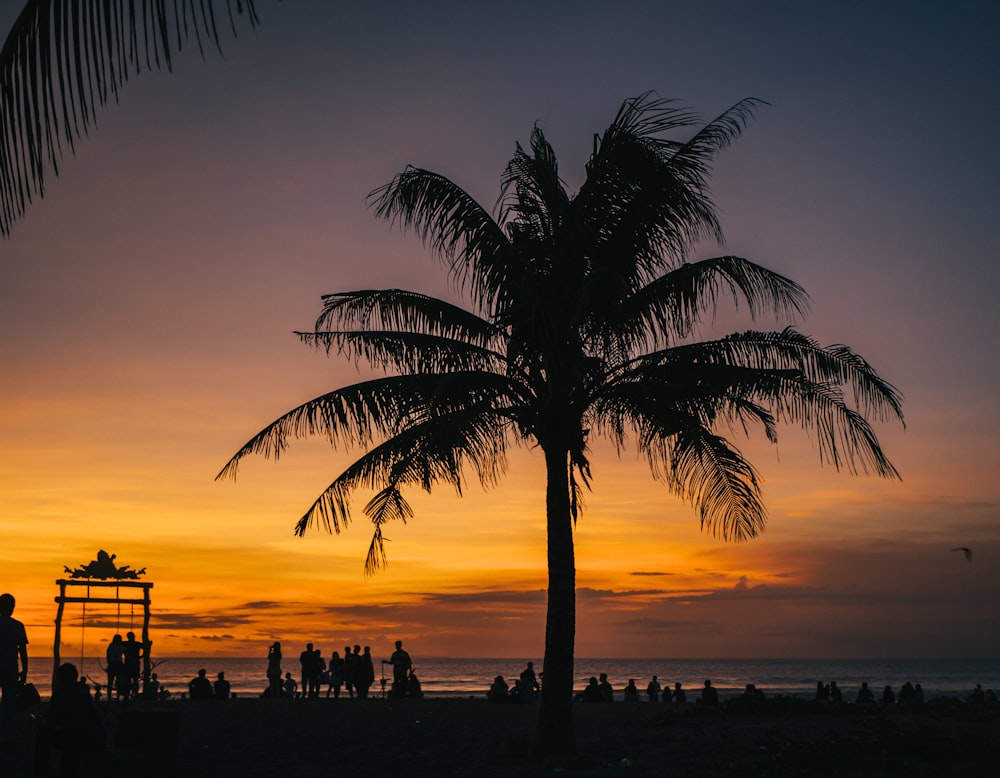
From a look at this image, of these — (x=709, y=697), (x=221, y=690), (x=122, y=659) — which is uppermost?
(x=122, y=659)

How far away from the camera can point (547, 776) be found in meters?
12.3

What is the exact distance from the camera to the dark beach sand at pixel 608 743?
38.9 ft

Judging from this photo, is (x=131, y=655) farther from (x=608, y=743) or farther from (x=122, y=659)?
(x=608, y=743)

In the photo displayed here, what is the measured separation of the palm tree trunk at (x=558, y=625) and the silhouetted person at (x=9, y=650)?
21.6ft

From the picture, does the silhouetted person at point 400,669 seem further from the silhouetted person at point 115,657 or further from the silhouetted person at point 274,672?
the silhouetted person at point 115,657

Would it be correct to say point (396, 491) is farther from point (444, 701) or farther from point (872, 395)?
point (444, 701)

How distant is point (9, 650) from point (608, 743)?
8.50 m

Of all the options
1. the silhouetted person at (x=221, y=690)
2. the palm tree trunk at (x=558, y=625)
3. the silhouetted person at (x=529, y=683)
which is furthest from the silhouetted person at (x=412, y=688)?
the palm tree trunk at (x=558, y=625)

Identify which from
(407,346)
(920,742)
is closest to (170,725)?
(407,346)

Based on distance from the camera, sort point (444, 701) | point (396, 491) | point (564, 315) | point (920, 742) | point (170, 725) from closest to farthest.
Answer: point (170, 725) → point (920, 742) → point (564, 315) → point (396, 491) → point (444, 701)

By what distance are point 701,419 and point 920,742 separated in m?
4.90

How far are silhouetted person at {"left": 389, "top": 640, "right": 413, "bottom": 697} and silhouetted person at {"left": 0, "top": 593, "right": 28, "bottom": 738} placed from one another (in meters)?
13.4

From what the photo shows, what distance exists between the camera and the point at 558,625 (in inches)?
510

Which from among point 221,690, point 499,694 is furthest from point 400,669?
point 221,690
